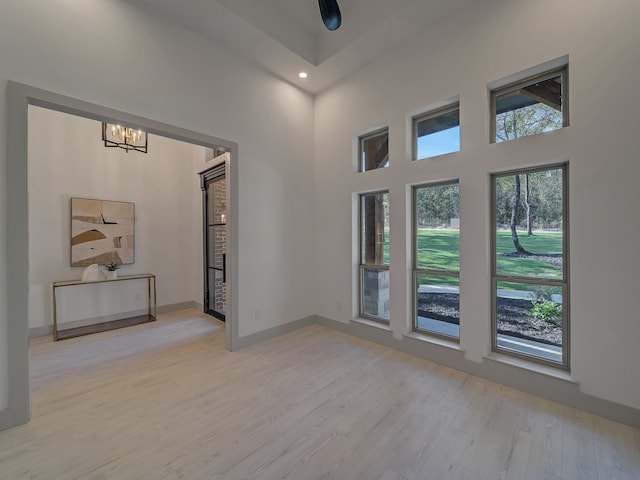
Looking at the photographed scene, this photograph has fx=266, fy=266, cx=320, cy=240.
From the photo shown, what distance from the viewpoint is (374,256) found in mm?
3885

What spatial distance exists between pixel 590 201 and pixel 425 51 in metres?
2.33

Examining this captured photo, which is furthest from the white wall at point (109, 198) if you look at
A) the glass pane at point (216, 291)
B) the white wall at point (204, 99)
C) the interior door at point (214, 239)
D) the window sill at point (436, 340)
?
the window sill at point (436, 340)

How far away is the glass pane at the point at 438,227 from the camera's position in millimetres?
3061

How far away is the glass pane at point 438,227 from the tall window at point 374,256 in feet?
1.51

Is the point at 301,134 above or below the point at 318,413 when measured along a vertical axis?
above

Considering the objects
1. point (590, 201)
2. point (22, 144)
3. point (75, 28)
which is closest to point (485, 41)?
point (590, 201)

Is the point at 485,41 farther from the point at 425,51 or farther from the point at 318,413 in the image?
the point at 318,413

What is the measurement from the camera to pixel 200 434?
6.38 feet

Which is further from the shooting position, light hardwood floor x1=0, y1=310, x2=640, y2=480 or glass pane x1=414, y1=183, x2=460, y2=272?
glass pane x1=414, y1=183, x2=460, y2=272

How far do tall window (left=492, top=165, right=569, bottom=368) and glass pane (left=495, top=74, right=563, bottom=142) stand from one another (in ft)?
1.34

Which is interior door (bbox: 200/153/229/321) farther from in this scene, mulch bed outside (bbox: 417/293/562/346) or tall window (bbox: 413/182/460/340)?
mulch bed outside (bbox: 417/293/562/346)

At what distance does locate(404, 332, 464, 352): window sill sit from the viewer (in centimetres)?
295

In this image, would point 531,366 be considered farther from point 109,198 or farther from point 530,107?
point 109,198

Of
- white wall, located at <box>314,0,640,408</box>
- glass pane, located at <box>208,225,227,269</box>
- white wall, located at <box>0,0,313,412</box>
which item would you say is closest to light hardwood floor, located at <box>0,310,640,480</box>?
white wall, located at <box>314,0,640,408</box>
